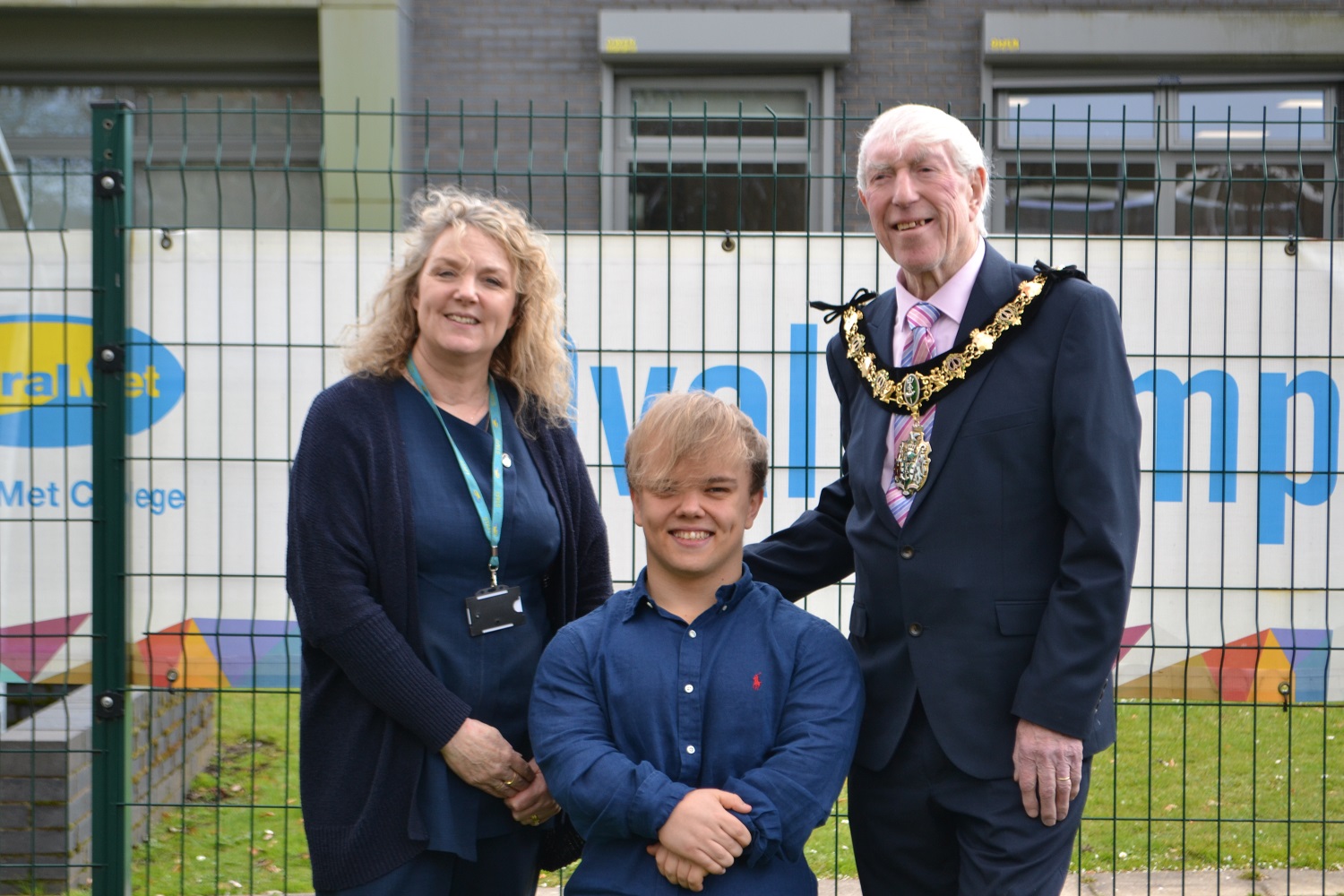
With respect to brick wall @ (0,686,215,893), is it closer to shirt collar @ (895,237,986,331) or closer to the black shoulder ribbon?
the black shoulder ribbon

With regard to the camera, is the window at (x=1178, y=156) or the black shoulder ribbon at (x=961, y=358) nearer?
the black shoulder ribbon at (x=961, y=358)

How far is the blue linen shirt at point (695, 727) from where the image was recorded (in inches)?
Result: 83.1

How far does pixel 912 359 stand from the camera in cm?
231

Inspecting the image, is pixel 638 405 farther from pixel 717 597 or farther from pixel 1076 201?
pixel 1076 201

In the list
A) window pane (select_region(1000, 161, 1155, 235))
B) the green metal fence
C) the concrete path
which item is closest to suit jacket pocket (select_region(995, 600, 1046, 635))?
the green metal fence

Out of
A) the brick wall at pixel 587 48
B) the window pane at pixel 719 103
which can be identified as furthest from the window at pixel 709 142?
the brick wall at pixel 587 48

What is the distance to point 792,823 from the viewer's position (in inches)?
83.7

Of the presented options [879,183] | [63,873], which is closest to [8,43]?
[63,873]

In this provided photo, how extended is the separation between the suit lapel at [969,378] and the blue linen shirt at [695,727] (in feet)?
1.06

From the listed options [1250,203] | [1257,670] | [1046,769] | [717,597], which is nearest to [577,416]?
[717,597]

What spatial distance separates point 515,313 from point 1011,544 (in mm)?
1037

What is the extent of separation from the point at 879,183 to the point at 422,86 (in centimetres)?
710

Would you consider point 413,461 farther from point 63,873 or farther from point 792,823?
point 63,873

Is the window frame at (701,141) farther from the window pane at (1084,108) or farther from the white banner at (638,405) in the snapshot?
the white banner at (638,405)
